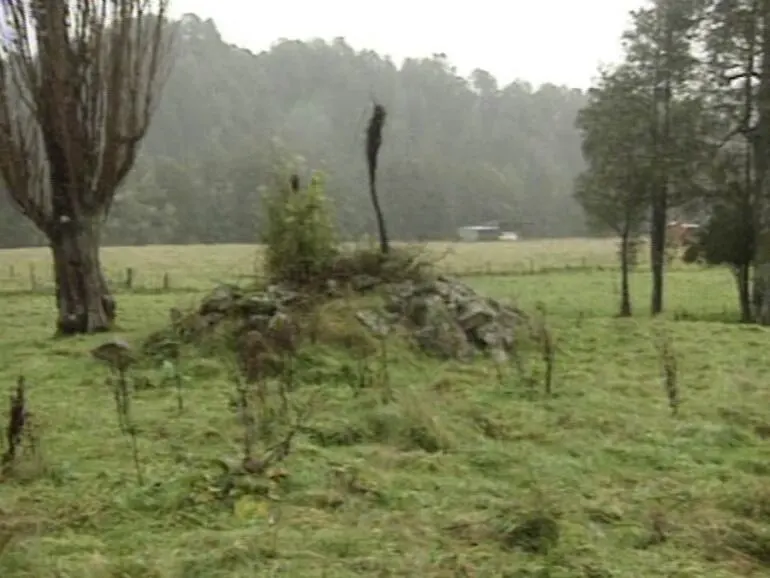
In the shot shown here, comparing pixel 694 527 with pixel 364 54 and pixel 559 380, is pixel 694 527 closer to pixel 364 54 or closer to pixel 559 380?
pixel 559 380

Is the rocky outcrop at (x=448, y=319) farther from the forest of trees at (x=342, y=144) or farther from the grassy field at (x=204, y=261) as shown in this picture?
the forest of trees at (x=342, y=144)

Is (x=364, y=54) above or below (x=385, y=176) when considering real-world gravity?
above

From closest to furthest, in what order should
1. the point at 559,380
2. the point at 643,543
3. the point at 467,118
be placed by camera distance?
the point at 643,543 < the point at 559,380 < the point at 467,118

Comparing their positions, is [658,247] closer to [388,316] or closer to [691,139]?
[691,139]

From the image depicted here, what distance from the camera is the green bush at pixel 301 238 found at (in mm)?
11836

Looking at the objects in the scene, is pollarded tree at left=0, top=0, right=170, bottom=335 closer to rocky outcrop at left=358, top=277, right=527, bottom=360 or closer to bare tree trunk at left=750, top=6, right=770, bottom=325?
rocky outcrop at left=358, top=277, right=527, bottom=360

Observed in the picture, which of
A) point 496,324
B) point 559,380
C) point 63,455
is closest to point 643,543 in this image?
point 63,455

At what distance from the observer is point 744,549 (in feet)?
15.7

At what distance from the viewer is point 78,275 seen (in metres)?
13.7

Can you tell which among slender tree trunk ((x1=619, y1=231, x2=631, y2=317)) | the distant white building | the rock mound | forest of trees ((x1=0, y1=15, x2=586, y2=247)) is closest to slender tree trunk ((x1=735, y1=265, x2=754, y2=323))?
slender tree trunk ((x1=619, y1=231, x2=631, y2=317))

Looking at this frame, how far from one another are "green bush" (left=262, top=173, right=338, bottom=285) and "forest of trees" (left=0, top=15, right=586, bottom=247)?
25.7 meters

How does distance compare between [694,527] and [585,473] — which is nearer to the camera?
[694,527]

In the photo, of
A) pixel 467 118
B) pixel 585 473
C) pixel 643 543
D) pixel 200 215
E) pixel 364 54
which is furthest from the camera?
pixel 364 54

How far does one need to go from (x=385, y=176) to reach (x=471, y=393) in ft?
141
